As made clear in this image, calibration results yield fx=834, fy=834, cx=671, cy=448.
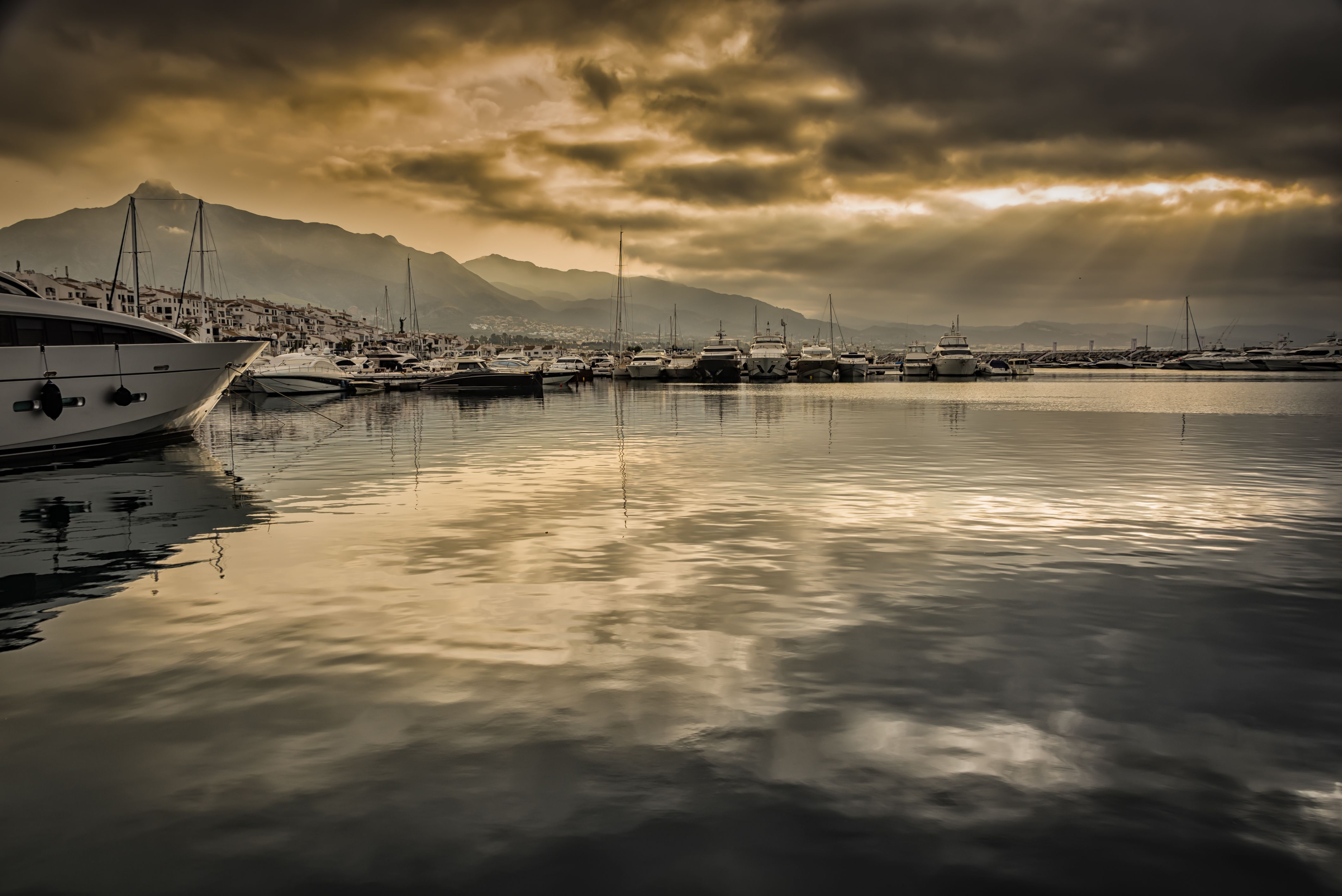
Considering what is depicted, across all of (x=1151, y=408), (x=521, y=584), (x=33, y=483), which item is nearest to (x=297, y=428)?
(x=33, y=483)

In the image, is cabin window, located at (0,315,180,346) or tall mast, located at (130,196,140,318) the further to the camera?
tall mast, located at (130,196,140,318)

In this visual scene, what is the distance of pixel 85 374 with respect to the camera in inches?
939

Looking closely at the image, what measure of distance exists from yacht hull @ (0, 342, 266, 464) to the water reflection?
2173 millimetres

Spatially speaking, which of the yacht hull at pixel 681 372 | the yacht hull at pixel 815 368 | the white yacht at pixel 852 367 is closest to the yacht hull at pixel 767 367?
the yacht hull at pixel 815 368

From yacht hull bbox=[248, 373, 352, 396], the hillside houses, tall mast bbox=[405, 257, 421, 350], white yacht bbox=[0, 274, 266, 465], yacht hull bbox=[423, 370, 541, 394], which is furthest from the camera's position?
the hillside houses

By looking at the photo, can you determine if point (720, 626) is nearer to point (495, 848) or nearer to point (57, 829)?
point (495, 848)

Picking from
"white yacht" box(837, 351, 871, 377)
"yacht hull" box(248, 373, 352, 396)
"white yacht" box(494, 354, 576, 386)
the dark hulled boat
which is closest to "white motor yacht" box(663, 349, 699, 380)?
"white yacht" box(494, 354, 576, 386)

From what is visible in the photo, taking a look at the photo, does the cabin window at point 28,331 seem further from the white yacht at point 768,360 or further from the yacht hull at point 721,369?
the white yacht at point 768,360

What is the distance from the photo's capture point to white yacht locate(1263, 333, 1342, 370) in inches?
5743

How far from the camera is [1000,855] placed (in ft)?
14.3

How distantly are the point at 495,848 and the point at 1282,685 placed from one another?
6.27 metres

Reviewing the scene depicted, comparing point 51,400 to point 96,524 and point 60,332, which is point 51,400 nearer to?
point 60,332

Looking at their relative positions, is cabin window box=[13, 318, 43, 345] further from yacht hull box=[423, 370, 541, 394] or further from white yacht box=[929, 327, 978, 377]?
white yacht box=[929, 327, 978, 377]

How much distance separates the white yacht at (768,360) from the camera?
103 meters
